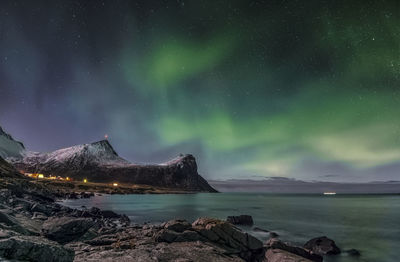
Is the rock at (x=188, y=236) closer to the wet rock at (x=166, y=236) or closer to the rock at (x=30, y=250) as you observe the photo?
the wet rock at (x=166, y=236)

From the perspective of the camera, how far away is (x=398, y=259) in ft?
79.3

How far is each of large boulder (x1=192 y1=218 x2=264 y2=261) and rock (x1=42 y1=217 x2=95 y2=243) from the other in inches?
312

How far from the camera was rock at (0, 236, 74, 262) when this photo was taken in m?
8.62

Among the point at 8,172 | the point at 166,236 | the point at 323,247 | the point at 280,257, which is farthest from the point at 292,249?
the point at 8,172

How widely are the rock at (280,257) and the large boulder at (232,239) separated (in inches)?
27.6

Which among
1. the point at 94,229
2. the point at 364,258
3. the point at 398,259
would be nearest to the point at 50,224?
the point at 94,229

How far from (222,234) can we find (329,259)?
1025 centimetres

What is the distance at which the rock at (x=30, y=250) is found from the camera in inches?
339

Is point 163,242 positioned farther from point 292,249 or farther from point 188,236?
point 292,249

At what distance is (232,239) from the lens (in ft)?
56.9

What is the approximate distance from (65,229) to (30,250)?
10.1 metres

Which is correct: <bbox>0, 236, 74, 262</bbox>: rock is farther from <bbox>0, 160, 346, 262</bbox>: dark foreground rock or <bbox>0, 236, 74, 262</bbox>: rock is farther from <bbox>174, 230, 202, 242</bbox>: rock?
<bbox>174, 230, 202, 242</bbox>: rock

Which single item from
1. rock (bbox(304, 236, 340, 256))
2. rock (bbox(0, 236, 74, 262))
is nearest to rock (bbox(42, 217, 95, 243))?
rock (bbox(0, 236, 74, 262))

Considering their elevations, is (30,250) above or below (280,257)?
above
